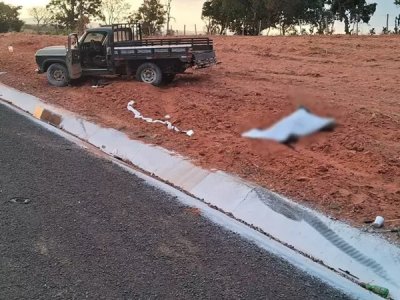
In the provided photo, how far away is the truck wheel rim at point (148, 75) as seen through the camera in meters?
14.5

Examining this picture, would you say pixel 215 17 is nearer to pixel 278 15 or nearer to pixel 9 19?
pixel 278 15

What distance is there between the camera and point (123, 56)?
14.6 m

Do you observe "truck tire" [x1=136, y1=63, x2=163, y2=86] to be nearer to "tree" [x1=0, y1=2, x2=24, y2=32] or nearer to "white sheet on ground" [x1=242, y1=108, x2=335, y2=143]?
"white sheet on ground" [x1=242, y1=108, x2=335, y2=143]

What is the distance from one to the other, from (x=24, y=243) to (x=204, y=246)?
Answer: 2121 mm

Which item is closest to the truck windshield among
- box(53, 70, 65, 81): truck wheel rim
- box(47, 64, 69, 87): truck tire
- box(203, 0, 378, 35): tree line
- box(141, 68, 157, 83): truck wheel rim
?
box(47, 64, 69, 87): truck tire

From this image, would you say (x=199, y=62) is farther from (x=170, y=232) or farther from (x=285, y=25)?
(x=285, y=25)

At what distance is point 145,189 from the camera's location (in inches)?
323

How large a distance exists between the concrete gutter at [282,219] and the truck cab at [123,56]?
414cm

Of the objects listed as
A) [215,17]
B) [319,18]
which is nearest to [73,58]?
[319,18]

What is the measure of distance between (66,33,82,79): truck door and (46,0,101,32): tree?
1153 inches

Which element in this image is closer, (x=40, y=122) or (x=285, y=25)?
(x=40, y=122)

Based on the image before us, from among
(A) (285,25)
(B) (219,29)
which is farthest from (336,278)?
(B) (219,29)

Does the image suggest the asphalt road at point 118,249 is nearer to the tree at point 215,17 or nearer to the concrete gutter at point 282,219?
the concrete gutter at point 282,219

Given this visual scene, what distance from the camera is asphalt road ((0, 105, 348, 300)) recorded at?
5.20 meters
